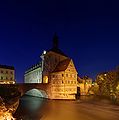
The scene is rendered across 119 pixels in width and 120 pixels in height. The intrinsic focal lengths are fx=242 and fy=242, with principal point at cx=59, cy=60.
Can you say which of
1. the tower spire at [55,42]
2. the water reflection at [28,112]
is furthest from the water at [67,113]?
the tower spire at [55,42]

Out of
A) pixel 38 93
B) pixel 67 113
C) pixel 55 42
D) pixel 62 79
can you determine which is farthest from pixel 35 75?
pixel 67 113

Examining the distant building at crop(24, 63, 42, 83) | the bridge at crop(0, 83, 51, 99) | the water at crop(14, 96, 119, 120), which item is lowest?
the water at crop(14, 96, 119, 120)

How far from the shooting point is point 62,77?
72.9 m

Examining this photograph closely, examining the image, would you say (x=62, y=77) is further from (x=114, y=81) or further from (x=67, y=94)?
(x=114, y=81)

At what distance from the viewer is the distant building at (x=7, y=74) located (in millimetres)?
100225

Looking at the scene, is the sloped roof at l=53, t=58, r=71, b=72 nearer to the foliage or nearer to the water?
the foliage

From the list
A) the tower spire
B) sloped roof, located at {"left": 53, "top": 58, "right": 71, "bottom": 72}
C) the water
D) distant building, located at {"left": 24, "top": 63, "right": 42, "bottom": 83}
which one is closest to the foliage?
the water

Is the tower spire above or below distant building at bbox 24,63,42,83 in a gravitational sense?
above

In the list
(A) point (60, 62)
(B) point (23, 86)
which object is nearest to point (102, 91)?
(A) point (60, 62)

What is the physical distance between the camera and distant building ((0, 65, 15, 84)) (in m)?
100

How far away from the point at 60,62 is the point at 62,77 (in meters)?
10.1

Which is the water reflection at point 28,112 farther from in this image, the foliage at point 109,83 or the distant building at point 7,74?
the distant building at point 7,74

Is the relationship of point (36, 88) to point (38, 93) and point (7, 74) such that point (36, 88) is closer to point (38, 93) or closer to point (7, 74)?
point (38, 93)

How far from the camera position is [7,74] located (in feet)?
338
